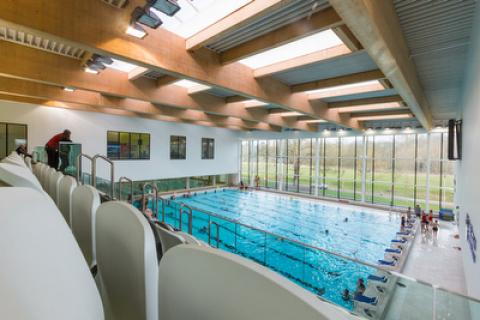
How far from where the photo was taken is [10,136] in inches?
344

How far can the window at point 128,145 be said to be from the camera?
38.7 ft

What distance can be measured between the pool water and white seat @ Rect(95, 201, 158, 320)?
8.97 ft

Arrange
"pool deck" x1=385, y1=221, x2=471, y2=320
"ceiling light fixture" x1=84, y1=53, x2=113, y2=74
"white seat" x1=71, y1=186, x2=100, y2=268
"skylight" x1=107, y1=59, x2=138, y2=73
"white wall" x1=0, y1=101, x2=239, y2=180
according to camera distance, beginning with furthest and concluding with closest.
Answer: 1. "white wall" x1=0, y1=101, x2=239, y2=180
2. "skylight" x1=107, y1=59, x2=138, y2=73
3. "ceiling light fixture" x1=84, y1=53, x2=113, y2=74
4. "pool deck" x1=385, y1=221, x2=471, y2=320
5. "white seat" x1=71, y1=186, x2=100, y2=268

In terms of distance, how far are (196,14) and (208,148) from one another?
13833mm

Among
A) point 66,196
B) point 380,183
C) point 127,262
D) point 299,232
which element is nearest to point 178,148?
point 299,232

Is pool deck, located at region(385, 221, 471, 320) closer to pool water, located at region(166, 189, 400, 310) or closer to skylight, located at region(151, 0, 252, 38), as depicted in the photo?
pool water, located at region(166, 189, 400, 310)

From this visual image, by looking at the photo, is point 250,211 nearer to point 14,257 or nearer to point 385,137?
point 385,137

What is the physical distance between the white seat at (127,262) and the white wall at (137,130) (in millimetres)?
11006

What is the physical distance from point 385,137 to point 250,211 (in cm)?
900

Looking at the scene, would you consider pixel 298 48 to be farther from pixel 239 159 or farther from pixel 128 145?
pixel 239 159

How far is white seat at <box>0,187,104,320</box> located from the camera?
1.47 feet

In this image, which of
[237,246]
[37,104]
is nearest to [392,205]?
[237,246]

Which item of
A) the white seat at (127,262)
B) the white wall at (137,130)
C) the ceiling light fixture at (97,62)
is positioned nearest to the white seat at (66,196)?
the white seat at (127,262)

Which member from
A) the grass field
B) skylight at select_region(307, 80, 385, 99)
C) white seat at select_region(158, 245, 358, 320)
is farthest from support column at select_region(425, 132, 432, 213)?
white seat at select_region(158, 245, 358, 320)
